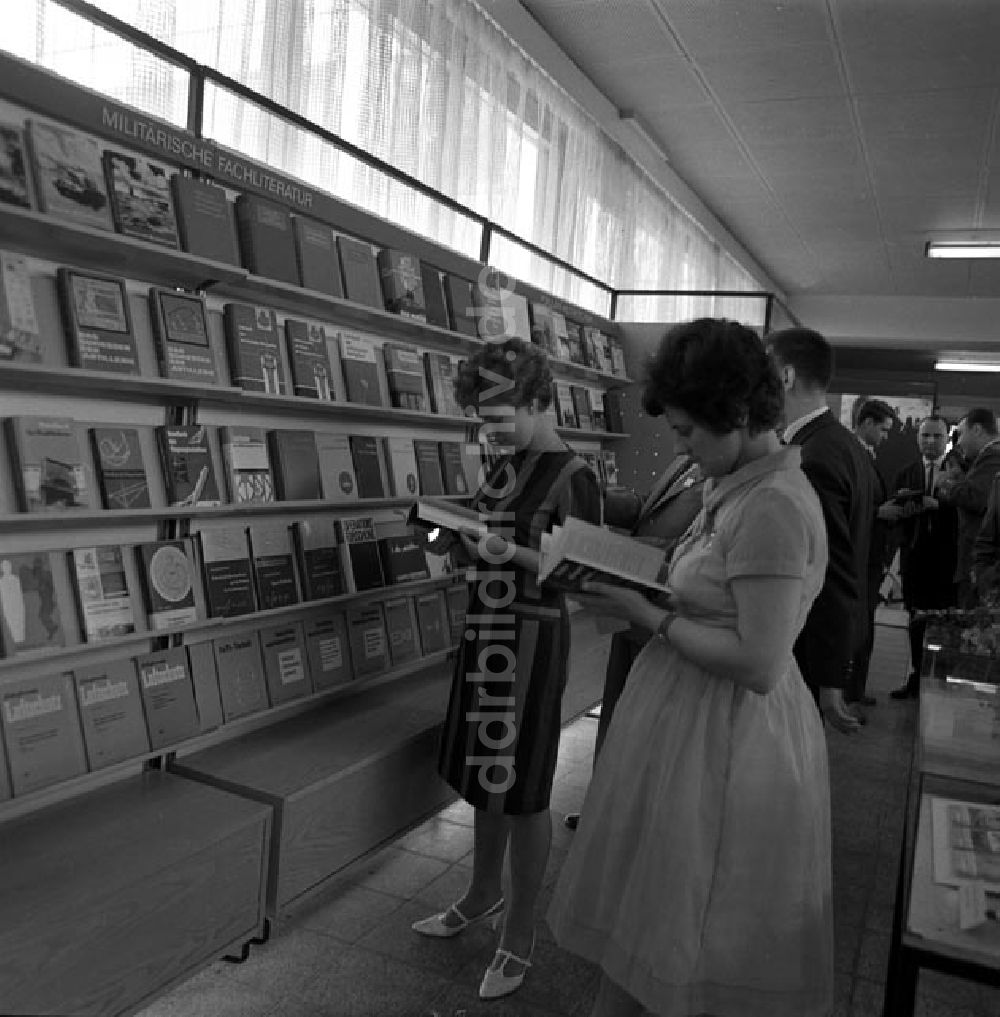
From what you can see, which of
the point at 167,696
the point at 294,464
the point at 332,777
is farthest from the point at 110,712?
the point at 294,464

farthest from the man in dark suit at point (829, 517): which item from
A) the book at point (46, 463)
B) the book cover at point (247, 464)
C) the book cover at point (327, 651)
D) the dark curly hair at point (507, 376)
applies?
the book at point (46, 463)

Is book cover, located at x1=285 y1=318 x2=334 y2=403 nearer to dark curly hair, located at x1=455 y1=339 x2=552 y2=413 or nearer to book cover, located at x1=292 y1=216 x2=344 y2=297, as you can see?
book cover, located at x1=292 y1=216 x2=344 y2=297

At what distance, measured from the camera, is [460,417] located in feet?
11.4

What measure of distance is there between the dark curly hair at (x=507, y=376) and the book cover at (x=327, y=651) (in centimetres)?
97

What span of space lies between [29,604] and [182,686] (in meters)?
0.50

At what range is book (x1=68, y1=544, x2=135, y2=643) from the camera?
2156 mm

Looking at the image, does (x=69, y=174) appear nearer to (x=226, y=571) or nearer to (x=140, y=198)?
(x=140, y=198)

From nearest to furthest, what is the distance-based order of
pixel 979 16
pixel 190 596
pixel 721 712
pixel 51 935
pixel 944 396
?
1. pixel 721 712
2. pixel 51 935
3. pixel 190 596
4. pixel 979 16
5. pixel 944 396

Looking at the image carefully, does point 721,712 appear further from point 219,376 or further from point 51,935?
point 219,376

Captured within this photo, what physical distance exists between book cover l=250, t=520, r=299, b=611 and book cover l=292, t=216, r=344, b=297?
0.74 m

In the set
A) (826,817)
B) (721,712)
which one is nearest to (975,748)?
(826,817)

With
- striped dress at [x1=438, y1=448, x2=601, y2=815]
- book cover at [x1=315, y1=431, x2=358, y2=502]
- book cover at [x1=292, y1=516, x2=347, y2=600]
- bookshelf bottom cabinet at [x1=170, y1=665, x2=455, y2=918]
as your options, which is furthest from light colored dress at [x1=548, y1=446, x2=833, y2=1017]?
book cover at [x1=315, y1=431, x2=358, y2=502]

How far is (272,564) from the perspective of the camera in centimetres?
269

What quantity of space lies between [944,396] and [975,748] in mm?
10657
